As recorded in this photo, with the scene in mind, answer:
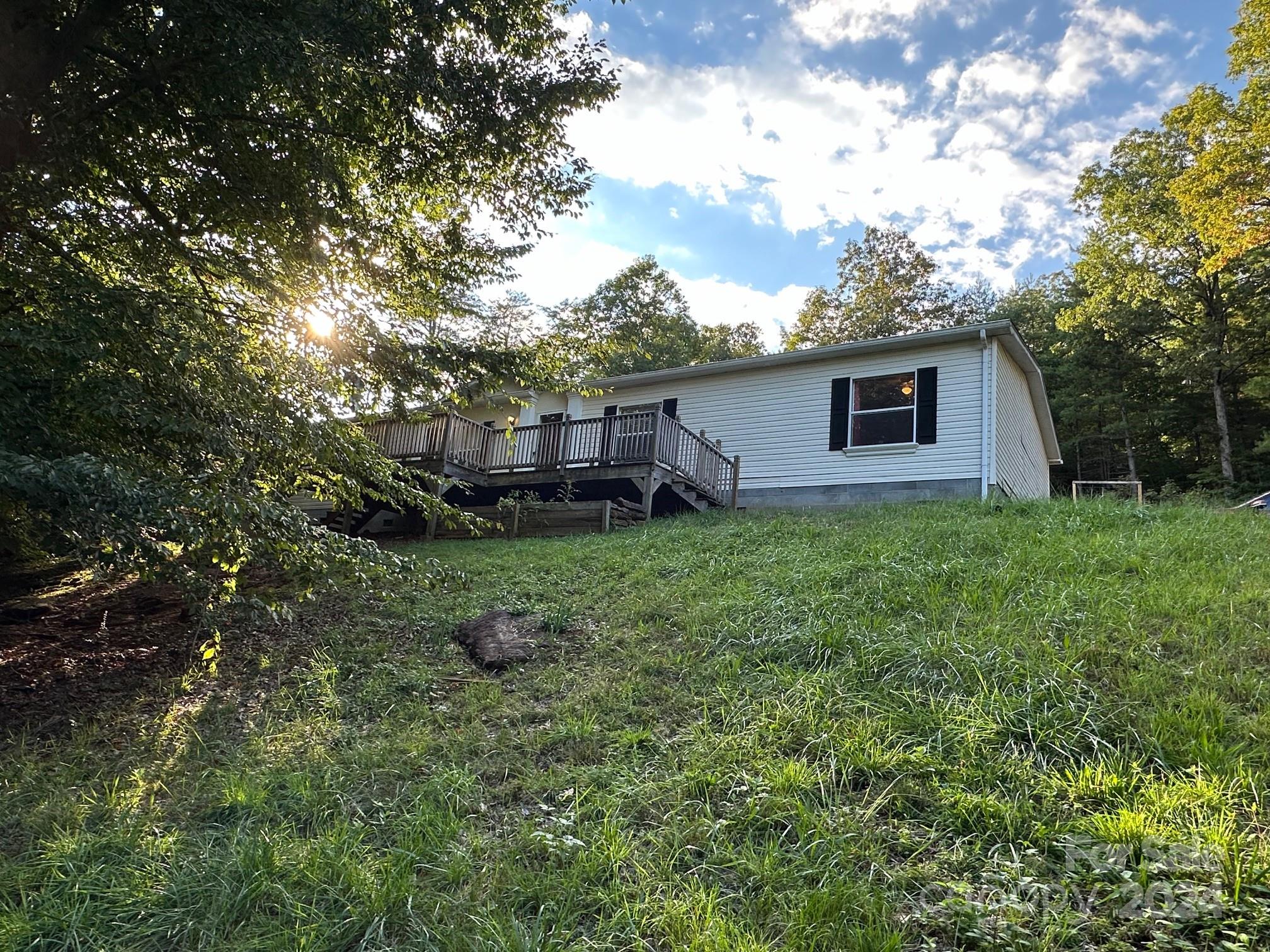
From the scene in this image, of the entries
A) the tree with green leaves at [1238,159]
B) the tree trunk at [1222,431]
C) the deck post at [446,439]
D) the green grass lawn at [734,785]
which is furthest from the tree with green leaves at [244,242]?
the tree trunk at [1222,431]

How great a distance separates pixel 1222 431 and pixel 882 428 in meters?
14.8

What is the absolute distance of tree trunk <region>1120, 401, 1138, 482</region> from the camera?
22062 millimetres

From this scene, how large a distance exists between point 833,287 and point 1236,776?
29497 millimetres

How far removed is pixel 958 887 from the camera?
2088 millimetres

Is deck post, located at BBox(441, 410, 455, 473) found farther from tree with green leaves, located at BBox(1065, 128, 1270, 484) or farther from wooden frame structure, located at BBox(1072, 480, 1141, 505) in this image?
tree with green leaves, located at BBox(1065, 128, 1270, 484)

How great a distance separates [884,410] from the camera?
11.6 meters

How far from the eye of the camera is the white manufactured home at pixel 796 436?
10.7 meters

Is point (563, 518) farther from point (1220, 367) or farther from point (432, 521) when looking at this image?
Answer: point (1220, 367)

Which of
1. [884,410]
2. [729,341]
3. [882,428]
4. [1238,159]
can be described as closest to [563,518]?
[882,428]

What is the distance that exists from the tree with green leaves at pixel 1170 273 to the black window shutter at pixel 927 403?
11502 mm

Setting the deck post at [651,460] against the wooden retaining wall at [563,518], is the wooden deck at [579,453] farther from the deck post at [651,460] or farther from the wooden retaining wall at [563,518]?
the wooden retaining wall at [563,518]

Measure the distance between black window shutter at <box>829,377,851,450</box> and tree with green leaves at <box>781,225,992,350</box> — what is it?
1630 centimetres

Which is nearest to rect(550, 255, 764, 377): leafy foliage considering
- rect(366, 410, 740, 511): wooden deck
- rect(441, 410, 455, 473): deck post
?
rect(366, 410, 740, 511): wooden deck

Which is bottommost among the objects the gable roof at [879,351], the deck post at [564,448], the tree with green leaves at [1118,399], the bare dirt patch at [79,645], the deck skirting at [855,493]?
the bare dirt patch at [79,645]
